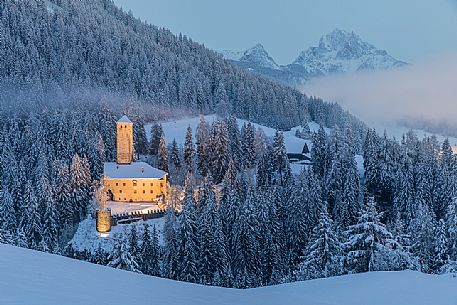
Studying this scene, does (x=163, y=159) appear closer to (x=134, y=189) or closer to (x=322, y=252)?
(x=134, y=189)

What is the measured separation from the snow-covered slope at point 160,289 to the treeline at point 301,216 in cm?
893

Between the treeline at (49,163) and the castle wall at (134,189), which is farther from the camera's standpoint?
the castle wall at (134,189)

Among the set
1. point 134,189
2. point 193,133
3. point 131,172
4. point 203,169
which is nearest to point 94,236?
point 134,189

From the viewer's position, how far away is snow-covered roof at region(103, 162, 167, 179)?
7125cm

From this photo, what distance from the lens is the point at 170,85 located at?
5059 inches

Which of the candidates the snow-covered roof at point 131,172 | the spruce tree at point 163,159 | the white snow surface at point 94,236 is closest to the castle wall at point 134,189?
the snow-covered roof at point 131,172

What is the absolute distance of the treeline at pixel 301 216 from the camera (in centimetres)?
3241

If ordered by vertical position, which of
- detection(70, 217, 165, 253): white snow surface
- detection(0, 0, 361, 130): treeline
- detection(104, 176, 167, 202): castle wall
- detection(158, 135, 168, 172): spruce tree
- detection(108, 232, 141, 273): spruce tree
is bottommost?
detection(70, 217, 165, 253): white snow surface

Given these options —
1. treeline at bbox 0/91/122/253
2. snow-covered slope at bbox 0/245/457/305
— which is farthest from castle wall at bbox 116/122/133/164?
snow-covered slope at bbox 0/245/457/305

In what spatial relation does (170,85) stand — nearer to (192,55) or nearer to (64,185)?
(192,55)

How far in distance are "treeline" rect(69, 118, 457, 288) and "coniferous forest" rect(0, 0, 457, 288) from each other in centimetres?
17

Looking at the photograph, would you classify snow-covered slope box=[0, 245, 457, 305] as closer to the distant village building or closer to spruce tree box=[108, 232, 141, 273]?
spruce tree box=[108, 232, 141, 273]

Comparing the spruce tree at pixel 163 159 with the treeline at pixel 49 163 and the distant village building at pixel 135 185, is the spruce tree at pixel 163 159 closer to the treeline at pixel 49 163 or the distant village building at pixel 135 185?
the distant village building at pixel 135 185

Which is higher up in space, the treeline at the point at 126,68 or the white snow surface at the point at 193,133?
the treeline at the point at 126,68
